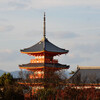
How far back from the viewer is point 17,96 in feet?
102

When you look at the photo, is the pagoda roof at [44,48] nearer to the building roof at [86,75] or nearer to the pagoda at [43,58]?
the pagoda at [43,58]

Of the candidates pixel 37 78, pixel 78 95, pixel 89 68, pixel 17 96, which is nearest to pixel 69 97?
pixel 78 95

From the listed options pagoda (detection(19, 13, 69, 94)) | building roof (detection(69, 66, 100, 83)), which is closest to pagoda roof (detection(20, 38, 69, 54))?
pagoda (detection(19, 13, 69, 94))

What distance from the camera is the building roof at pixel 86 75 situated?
38.4 m

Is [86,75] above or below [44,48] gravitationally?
below

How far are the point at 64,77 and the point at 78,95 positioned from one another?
10.9m

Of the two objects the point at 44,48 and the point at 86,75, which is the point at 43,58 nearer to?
the point at 44,48

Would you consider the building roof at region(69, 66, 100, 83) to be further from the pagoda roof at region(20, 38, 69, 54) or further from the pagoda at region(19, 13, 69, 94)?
the pagoda roof at region(20, 38, 69, 54)

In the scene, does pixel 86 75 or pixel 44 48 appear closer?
pixel 86 75

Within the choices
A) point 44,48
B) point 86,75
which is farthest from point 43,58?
point 86,75

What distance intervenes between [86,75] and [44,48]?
21.7ft

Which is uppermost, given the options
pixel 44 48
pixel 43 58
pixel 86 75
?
pixel 44 48

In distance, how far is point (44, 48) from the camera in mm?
42531

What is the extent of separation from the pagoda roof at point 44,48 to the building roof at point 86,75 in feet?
12.2
